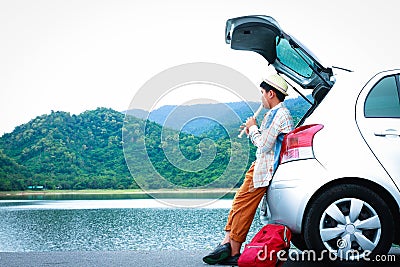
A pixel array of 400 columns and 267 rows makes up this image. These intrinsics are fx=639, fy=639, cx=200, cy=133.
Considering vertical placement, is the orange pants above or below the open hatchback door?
below

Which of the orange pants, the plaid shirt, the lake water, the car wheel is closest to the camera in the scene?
the car wheel

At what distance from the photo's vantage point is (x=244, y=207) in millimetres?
4984

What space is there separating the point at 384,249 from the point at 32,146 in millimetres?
75049

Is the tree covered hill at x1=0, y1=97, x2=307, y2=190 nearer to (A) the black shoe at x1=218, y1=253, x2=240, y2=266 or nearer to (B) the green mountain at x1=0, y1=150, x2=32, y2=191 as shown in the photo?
(B) the green mountain at x1=0, y1=150, x2=32, y2=191

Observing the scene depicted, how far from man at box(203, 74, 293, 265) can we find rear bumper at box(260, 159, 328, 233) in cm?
23

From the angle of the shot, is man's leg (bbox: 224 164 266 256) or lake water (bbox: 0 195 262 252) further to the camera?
lake water (bbox: 0 195 262 252)

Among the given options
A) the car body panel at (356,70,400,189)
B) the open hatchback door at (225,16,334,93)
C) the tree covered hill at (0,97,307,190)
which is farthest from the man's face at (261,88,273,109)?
the tree covered hill at (0,97,307,190)

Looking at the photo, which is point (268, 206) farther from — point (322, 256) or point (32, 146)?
point (32, 146)

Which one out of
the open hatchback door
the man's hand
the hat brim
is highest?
the open hatchback door

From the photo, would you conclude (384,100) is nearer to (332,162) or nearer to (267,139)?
(332,162)

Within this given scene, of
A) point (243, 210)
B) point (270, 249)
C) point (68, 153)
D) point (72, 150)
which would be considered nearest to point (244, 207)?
point (243, 210)

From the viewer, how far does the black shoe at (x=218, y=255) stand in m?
4.99

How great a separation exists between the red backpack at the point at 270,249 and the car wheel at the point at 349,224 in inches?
7.0

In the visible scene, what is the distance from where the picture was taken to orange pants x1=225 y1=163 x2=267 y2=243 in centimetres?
496
